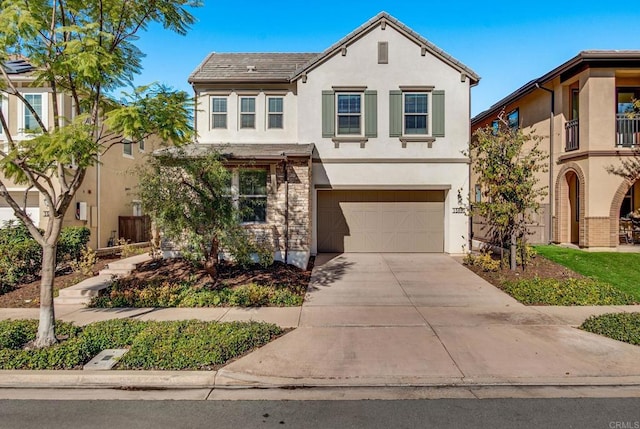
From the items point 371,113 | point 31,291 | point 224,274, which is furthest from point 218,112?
point 31,291

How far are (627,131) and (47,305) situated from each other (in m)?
17.9

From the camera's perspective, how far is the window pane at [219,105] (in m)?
14.4

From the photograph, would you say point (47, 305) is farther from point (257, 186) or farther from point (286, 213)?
point (257, 186)

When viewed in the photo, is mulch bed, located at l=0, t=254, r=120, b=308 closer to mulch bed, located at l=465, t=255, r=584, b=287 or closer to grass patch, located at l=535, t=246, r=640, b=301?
mulch bed, located at l=465, t=255, r=584, b=287

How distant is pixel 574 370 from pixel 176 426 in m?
5.14

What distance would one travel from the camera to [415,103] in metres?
13.8

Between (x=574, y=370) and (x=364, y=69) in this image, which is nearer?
(x=574, y=370)

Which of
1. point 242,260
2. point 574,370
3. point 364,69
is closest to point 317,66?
point 364,69

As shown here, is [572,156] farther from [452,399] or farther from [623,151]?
[452,399]

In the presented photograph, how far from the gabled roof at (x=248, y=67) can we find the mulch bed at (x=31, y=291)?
8051 millimetres

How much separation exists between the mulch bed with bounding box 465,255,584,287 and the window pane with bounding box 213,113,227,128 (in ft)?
34.1

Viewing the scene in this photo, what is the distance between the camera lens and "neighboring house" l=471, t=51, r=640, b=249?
13.1m

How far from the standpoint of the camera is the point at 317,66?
13781mm

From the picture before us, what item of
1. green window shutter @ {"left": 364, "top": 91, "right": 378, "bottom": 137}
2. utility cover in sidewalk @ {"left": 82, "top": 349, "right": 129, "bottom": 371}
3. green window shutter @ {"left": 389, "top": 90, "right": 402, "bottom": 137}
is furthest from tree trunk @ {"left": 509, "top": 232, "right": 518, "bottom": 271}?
utility cover in sidewalk @ {"left": 82, "top": 349, "right": 129, "bottom": 371}
